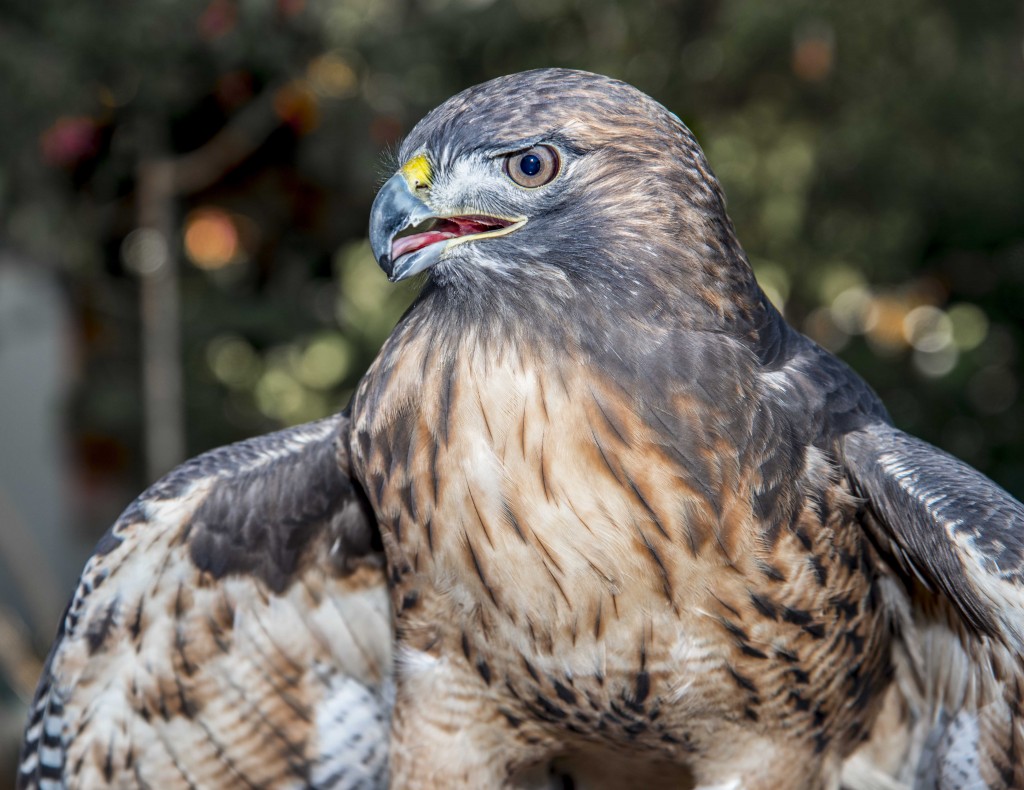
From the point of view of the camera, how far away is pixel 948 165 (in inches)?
202

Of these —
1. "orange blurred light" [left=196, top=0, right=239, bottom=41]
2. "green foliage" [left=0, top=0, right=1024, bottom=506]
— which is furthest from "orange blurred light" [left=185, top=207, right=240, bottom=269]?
"orange blurred light" [left=196, top=0, right=239, bottom=41]

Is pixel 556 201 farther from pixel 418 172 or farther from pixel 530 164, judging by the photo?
pixel 418 172

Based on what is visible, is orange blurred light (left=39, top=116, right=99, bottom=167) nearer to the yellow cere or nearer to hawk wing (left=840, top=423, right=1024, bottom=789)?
the yellow cere

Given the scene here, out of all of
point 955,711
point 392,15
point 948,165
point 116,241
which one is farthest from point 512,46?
point 955,711

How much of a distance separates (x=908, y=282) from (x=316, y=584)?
397 centimetres

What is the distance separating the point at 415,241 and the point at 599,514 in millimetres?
546

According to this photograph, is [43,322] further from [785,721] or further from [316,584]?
[785,721]

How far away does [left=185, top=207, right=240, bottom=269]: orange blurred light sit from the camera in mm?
5859

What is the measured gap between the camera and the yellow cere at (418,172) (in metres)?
1.86

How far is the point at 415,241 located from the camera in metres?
1.88

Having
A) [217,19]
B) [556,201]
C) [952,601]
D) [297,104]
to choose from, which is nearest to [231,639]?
[556,201]

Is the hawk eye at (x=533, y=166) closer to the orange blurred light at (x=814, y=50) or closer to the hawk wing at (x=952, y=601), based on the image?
the hawk wing at (x=952, y=601)

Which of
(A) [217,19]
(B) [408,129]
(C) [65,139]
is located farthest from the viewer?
(B) [408,129]

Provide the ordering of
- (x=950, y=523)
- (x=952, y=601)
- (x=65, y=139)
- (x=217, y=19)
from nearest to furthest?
(x=950, y=523)
(x=952, y=601)
(x=217, y=19)
(x=65, y=139)
